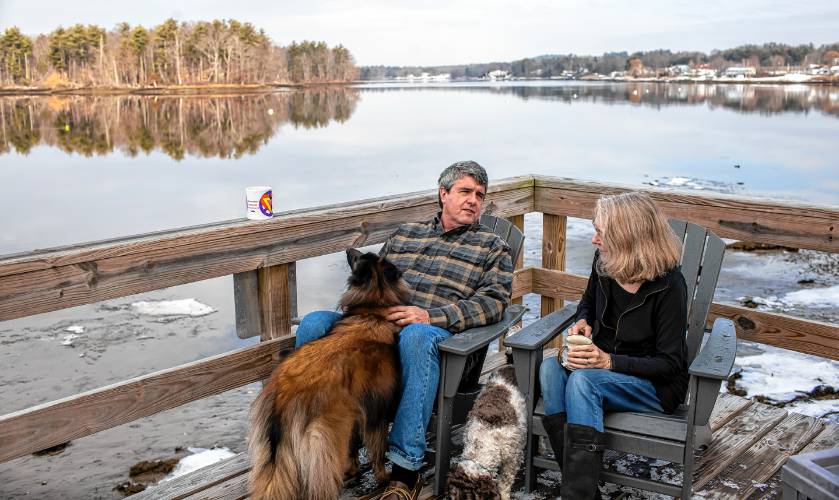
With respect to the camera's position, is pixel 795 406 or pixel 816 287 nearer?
pixel 795 406

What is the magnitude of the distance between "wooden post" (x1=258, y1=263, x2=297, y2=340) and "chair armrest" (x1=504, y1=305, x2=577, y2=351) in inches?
37.5

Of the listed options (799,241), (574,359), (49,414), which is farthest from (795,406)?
(49,414)

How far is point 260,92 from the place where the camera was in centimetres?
7938

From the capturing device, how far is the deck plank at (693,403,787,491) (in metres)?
2.74

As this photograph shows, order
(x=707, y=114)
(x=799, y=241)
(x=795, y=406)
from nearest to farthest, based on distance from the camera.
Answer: (x=799, y=241)
(x=795, y=406)
(x=707, y=114)

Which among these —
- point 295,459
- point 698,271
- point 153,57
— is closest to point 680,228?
point 698,271

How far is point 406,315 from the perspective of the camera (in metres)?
2.58

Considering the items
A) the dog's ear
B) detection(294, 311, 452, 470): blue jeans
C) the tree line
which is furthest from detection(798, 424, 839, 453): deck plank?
the tree line

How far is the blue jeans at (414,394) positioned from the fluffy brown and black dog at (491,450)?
15 cm

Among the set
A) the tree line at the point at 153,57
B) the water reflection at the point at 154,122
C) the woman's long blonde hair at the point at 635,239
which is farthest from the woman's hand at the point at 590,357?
the tree line at the point at 153,57

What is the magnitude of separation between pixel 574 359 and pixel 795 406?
2785 millimetres

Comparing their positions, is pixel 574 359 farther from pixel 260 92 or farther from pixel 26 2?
pixel 260 92

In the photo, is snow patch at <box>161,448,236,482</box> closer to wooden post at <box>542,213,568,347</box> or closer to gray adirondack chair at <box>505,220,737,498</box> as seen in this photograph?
wooden post at <box>542,213,568,347</box>

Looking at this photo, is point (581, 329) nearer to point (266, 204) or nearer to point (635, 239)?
point (635, 239)
